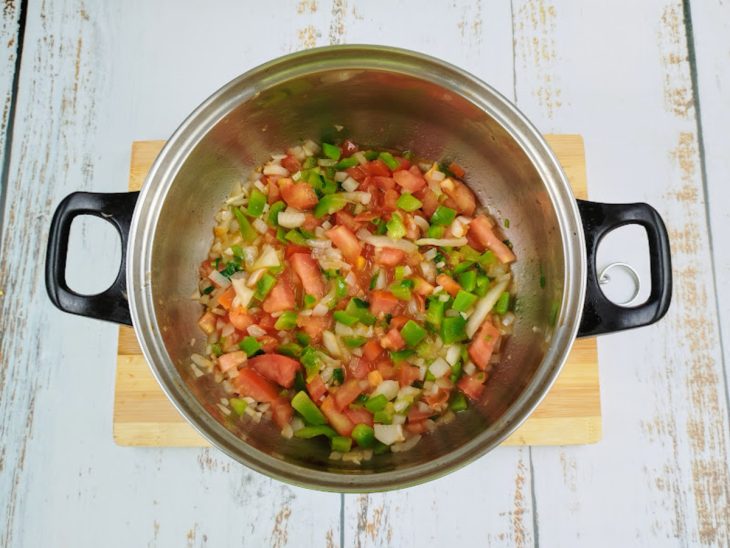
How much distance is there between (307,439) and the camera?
168 cm

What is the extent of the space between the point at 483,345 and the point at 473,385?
0.35 feet

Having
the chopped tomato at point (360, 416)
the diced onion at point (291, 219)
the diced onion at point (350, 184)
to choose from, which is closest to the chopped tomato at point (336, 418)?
the chopped tomato at point (360, 416)

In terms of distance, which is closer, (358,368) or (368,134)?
(358,368)

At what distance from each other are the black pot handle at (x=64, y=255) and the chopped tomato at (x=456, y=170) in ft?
2.75

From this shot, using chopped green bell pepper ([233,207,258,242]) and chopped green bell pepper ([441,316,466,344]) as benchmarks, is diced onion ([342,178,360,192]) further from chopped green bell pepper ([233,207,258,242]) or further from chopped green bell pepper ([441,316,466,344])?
chopped green bell pepper ([441,316,466,344])

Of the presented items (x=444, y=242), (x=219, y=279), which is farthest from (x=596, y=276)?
(x=219, y=279)

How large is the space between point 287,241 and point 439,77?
0.57 meters

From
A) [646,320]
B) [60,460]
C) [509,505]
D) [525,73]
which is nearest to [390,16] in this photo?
[525,73]

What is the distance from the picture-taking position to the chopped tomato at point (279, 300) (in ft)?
5.60

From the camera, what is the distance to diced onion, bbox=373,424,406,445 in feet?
5.43

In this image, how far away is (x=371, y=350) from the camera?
1.71m

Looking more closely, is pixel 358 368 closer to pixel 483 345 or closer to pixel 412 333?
pixel 412 333

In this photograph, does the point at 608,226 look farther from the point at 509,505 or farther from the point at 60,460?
the point at 60,460

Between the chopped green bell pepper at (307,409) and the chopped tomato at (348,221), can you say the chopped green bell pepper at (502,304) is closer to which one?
the chopped tomato at (348,221)
